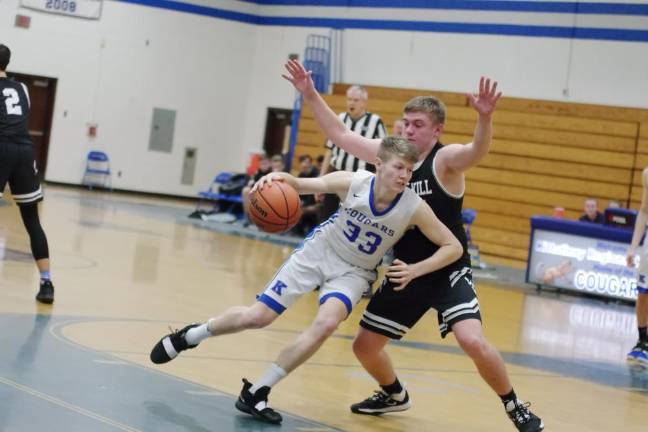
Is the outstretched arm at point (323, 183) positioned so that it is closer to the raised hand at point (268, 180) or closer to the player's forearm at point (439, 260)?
the raised hand at point (268, 180)

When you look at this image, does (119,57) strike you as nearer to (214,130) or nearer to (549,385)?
(214,130)

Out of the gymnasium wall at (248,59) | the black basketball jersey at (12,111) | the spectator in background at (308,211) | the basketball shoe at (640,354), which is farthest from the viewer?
the gymnasium wall at (248,59)

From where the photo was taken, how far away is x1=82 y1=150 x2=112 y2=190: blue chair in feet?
79.8

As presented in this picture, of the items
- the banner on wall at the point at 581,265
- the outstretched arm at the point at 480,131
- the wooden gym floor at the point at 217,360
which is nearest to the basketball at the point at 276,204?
the outstretched arm at the point at 480,131

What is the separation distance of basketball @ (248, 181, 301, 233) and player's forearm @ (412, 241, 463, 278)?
63cm

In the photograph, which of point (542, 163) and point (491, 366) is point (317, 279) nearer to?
point (491, 366)

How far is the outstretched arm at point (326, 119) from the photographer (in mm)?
5562

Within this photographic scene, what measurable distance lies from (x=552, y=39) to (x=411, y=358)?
1430 centimetres

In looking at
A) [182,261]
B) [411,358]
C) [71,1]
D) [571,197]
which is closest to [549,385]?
[411,358]

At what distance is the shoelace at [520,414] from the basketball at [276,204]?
1396mm

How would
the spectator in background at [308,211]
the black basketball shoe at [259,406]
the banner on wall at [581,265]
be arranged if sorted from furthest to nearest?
the spectator in background at [308,211] < the banner on wall at [581,265] < the black basketball shoe at [259,406]

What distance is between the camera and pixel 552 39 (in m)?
20.6

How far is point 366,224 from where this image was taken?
5156mm

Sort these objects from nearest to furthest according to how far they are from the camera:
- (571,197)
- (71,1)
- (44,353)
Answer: (44,353)
(571,197)
(71,1)
